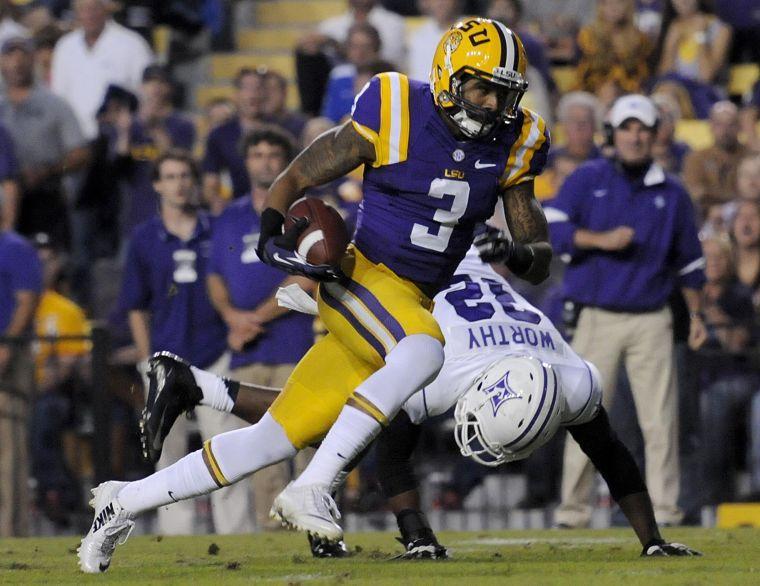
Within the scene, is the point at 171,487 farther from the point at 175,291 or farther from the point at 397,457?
the point at 175,291

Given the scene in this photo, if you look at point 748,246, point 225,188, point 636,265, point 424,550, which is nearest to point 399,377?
point 424,550

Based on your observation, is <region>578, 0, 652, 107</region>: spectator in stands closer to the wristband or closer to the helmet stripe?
the helmet stripe

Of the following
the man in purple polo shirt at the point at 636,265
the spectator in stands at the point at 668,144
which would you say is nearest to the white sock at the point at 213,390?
the man in purple polo shirt at the point at 636,265

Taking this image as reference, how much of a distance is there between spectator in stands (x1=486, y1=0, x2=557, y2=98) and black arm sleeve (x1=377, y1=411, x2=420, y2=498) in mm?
5874

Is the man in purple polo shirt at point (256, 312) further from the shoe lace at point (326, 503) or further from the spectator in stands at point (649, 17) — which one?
the spectator in stands at point (649, 17)

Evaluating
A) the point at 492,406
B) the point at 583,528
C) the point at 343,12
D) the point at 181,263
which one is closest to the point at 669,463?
the point at 583,528

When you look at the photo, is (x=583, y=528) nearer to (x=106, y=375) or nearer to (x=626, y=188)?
(x=626, y=188)

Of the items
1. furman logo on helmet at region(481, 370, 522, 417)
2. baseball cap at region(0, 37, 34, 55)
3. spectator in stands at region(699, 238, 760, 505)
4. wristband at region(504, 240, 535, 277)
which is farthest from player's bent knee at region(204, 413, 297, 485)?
baseball cap at region(0, 37, 34, 55)

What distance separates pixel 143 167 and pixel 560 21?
11.3ft

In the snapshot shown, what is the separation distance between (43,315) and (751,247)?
14.0ft

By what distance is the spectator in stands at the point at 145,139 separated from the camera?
12.1m

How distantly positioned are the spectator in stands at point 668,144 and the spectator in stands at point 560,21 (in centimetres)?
163

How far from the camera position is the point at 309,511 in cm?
548

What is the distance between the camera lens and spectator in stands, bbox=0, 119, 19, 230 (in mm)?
10969
